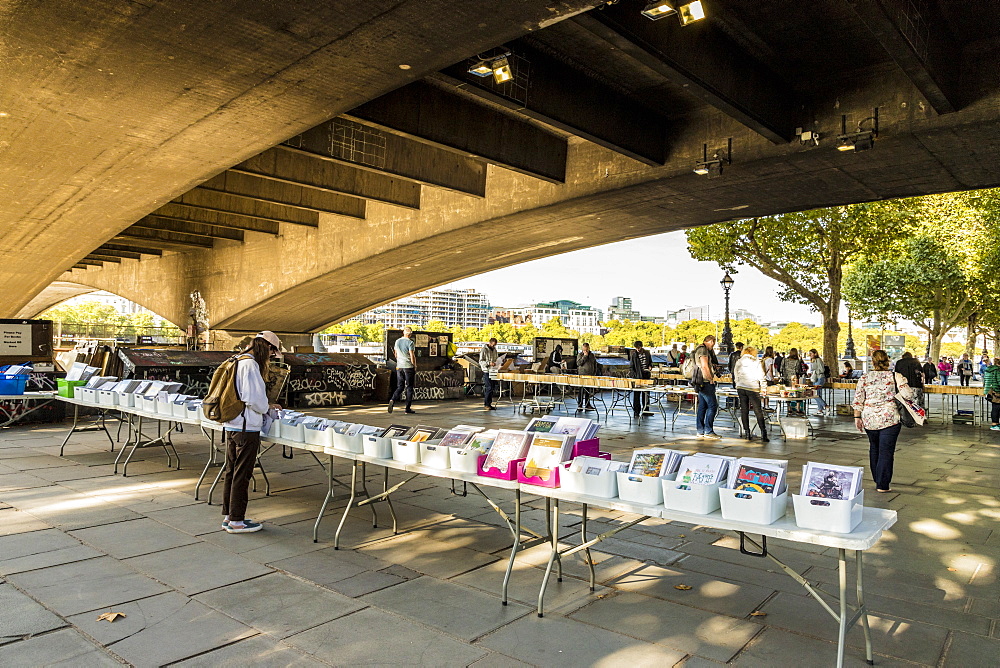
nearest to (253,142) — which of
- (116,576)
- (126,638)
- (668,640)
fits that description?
(116,576)

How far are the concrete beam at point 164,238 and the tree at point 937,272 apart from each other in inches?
895

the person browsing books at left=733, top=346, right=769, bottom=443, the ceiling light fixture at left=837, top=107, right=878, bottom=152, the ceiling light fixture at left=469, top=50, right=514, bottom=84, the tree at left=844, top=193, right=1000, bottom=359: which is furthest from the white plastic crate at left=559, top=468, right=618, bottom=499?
the tree at left=844, top=193, right=1000, bottom=359

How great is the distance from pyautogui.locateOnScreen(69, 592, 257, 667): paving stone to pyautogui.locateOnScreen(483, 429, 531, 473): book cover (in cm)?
172

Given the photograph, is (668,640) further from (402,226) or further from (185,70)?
(402,226)

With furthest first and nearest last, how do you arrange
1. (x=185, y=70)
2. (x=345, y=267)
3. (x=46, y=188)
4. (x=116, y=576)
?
(x=345, y=267)
(x=46, y=188)
(x=185, y=70)
(x=116, y=576)

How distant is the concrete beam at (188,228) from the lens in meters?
19.3

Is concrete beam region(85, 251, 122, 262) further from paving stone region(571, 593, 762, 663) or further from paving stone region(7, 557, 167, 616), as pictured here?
paving stone region(571, 593, 762, 663)

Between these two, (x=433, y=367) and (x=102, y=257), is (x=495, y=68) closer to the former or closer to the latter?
(x=433, y=367)

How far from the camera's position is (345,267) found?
2005 cm

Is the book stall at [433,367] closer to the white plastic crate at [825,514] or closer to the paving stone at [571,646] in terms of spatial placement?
the paving stone at [571,646]

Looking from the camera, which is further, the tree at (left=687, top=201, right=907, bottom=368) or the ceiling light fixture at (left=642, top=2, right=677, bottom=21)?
the tree at (left=687, top=201, right=907, bottom=368)

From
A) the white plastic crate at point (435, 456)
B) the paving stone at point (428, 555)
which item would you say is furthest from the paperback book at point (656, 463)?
the paving stone at point (428, 555)

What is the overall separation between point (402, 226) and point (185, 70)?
1039cm

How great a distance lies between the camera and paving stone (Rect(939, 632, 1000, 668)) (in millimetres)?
3396
